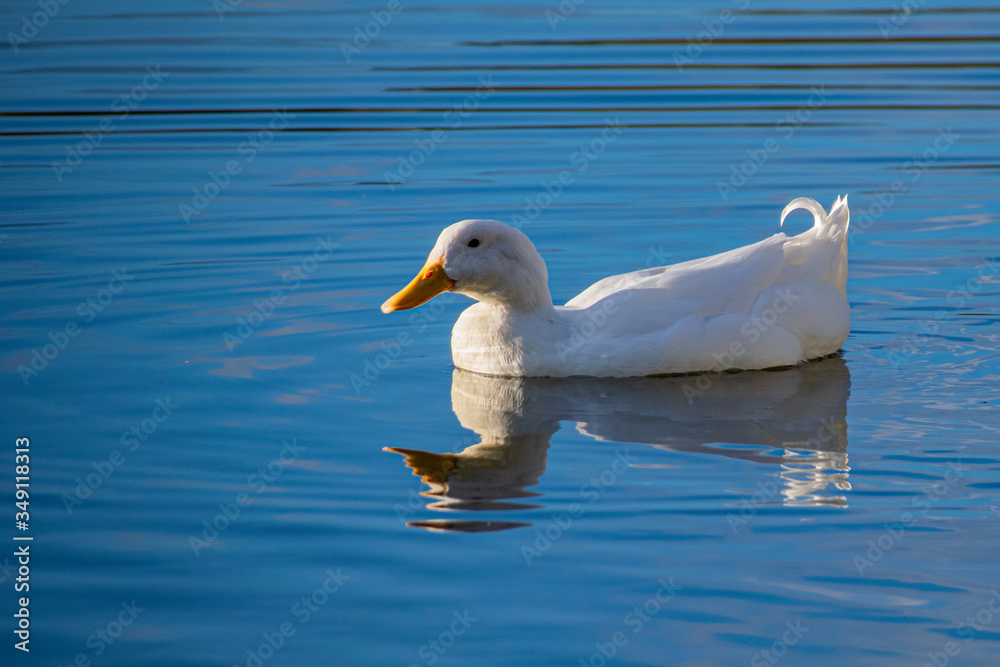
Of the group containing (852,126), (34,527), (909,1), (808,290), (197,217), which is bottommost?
(34,527)

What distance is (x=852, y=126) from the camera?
15.2 m

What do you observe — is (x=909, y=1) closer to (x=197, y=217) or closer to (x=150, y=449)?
(x=197, y=217)

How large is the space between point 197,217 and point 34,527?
21.3 feet

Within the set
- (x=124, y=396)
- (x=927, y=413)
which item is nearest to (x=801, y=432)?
(x=927, y=413)
